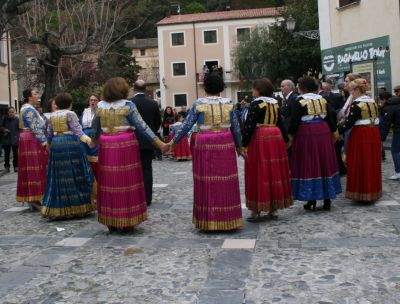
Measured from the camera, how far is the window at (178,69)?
59.7 m

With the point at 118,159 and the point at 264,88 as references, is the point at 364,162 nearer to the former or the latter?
the point at 264,88

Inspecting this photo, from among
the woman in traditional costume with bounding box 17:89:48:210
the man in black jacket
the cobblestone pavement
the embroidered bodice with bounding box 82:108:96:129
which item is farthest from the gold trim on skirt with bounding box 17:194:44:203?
the man in black jacket

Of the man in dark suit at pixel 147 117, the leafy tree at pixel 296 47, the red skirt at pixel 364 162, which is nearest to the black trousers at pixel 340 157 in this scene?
the red skirt at pixel 364 162

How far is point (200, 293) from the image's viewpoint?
15.4 feet

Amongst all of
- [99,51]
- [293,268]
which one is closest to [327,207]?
[293,268]

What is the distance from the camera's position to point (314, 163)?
771 centimetres

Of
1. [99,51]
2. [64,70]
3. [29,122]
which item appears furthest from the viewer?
[64,70]

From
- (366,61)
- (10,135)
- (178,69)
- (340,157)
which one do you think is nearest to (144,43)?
(178,69)

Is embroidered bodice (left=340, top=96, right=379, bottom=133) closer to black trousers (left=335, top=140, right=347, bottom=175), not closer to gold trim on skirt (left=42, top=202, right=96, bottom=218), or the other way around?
black trousers (left=335, top=140, right=347, bottom=175)

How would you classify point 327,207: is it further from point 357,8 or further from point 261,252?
point 357,8

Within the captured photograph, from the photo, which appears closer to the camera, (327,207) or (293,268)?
(293,268)

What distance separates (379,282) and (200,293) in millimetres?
1487

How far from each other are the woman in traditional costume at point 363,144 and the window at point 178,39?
52.5m

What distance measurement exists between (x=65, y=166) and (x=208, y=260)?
304cm
